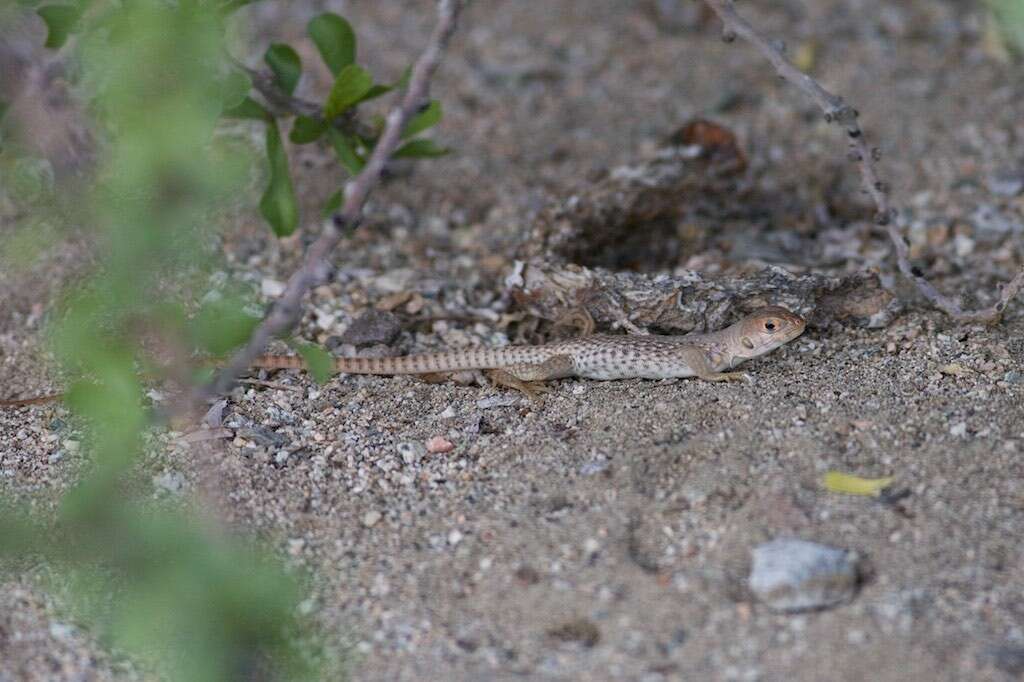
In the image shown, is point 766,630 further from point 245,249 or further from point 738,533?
point 245,249

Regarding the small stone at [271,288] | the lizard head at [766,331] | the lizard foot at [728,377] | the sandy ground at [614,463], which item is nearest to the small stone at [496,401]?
the sandy ground at [614,463]

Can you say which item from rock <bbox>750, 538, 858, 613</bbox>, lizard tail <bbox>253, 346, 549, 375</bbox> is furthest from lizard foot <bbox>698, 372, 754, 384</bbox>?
rock <bbox>750, 538, 858, 613</bbox>

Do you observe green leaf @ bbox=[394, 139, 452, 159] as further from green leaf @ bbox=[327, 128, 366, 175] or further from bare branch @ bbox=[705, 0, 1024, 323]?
bare branch @ bbox=[705, 0, 1024, 323]

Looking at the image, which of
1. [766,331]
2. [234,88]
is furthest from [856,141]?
[234,88]

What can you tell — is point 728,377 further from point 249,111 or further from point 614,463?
point 249,111

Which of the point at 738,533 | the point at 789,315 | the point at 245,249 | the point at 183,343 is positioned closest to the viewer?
the point at 183,343

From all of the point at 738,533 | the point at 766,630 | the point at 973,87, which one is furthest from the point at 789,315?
the point at 973,87
